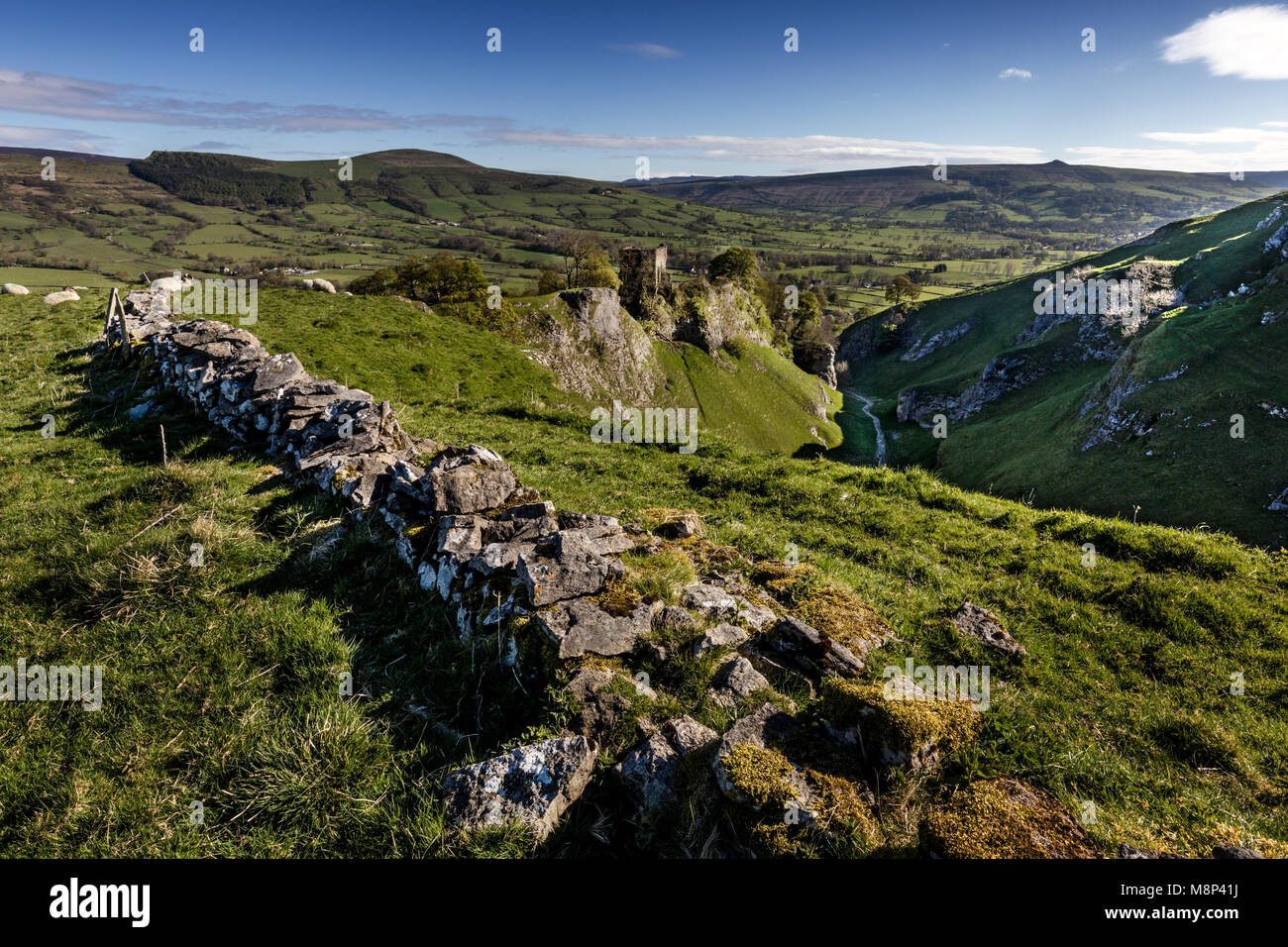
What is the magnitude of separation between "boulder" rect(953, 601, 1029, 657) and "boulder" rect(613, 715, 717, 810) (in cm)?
573

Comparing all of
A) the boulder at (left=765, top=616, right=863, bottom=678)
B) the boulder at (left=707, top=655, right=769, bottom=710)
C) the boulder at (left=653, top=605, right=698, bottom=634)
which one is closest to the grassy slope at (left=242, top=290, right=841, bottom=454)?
the boulder at (left=653, top=605, right=698, bottom=634)

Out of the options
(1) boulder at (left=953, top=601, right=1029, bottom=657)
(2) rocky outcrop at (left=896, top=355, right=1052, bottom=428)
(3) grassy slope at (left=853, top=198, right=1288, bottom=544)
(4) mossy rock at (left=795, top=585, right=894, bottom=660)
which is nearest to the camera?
(4) mossy rock at (left=795, top=585, right=894, bottom=660)

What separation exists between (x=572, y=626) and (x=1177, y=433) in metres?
48.3

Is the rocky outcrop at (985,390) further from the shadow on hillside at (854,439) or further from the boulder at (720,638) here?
the boulder at (720,638)

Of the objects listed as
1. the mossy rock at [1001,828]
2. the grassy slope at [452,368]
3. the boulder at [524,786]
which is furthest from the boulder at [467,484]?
the grassy slope at [452,368]

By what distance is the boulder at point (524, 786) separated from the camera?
15.8ft

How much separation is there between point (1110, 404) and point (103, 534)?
60.0 meters

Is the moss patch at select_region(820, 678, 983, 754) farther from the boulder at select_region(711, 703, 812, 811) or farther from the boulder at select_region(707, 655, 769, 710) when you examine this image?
the boulder at select_region(707, 655, 769, 710)

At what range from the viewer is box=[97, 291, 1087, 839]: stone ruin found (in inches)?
196

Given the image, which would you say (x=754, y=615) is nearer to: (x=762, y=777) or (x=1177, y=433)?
(x=762, y=777)

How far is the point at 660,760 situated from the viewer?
17.1 ft

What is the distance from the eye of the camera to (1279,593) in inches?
401

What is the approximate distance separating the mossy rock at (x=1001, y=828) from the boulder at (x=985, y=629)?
4239 millimetres
